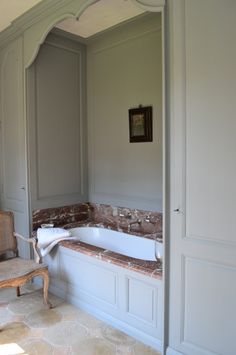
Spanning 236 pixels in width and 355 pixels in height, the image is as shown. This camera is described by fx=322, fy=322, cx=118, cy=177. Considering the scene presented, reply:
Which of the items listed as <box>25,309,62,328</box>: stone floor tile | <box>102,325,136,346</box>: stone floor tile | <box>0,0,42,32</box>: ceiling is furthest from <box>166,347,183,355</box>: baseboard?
<box>0,0,42,32</box>: ceiling

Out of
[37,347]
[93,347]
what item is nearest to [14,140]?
[37,347]

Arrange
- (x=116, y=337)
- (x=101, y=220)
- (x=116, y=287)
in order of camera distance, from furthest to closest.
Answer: (x=101, y=220) < (x=116, y=287) < (x=116, y=337)

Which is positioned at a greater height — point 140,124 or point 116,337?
point 140,124

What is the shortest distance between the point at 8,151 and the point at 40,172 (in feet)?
1.79

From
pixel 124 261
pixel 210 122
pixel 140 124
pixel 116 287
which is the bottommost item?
pixel 116 287

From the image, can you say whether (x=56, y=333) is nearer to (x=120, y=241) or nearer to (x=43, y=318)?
(x=43, y=318)

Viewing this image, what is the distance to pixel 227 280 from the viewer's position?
6.22 ft

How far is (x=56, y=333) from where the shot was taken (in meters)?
2.53

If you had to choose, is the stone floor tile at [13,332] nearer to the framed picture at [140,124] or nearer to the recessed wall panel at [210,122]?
the recessed wall panel at [210,122]

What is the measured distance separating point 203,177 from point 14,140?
2461 millimetres

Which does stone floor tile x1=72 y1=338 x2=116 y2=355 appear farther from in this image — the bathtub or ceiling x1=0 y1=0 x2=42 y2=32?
ceiling x1=0 y1=0 x2=42 y2=32

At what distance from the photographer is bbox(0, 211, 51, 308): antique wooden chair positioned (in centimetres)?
267

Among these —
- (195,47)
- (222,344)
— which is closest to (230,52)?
(195,47)

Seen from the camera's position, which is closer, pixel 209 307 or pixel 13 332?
pixel 209 307
